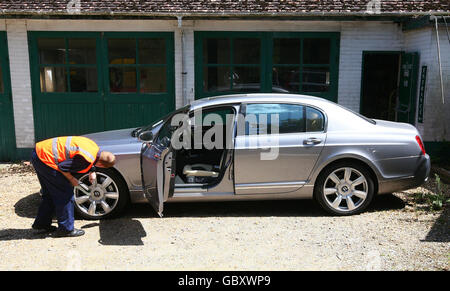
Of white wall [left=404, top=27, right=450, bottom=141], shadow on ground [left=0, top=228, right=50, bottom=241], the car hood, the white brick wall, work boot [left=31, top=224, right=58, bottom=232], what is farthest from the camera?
the white brick wall

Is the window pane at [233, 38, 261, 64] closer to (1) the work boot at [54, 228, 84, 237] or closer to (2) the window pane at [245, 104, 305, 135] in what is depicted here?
(2) the window pane at [245, 104, 305, 135]

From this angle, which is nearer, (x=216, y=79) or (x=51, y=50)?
(x=51, y=50)

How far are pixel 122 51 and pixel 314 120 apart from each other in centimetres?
534

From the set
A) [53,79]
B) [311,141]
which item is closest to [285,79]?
[311,141]

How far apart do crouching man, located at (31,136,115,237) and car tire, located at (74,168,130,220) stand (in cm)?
49

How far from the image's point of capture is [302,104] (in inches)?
235

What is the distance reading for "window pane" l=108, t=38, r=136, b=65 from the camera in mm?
9617

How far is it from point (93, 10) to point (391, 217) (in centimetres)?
682

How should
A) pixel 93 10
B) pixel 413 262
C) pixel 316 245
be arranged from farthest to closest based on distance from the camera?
pixel 93 10 < pixel 316 245 < pixel 413 262

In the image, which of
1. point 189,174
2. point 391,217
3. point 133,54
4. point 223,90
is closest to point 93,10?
point 133,54

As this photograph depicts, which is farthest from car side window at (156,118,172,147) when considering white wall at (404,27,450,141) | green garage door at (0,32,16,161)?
white wall at (404,27,450,141)

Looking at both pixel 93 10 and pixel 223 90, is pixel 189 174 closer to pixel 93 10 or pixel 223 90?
pixel 223 90

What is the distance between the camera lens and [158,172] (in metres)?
5.13

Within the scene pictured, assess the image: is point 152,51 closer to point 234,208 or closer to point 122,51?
point 122,51
